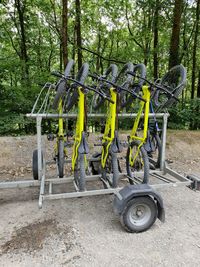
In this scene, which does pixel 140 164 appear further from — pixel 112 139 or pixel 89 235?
pixel 89 235

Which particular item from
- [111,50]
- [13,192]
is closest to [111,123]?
[13,192]

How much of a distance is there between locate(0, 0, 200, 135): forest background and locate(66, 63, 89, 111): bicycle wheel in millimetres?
3206

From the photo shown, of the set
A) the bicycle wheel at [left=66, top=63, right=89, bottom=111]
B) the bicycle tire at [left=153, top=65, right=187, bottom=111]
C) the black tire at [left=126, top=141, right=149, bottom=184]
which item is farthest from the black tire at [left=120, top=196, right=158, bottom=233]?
the bicycle wheel at [left=66, top=63, right=89, bottom=111]

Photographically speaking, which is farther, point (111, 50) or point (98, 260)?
point (111, 50)

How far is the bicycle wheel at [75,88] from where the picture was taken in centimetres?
270

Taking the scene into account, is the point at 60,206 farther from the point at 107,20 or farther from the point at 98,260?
the point at 107,20

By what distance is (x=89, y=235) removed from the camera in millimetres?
2385

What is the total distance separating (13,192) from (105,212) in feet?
4.97

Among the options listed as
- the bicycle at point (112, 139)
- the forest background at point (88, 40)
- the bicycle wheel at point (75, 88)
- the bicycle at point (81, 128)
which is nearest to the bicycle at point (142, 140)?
the bicycle at point (112, 139)

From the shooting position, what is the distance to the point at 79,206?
120 inches

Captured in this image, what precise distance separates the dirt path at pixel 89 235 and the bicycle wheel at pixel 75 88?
1404mm

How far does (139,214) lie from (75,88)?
166cm

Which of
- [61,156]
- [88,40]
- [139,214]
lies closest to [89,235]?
[139,214]

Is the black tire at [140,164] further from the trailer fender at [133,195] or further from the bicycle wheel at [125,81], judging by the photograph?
the bicycle wheel at [125,81]
